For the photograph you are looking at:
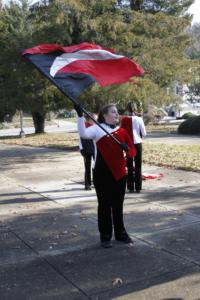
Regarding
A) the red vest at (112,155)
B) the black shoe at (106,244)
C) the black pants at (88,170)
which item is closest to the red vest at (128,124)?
the black pants at (88,170)

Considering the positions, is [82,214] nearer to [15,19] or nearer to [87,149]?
[87,149]

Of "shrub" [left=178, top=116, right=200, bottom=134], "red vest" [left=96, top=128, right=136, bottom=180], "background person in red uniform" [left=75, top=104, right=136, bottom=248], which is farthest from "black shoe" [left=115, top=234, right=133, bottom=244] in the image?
"shrub" [left=178, top=116, right=200, bottom=134]

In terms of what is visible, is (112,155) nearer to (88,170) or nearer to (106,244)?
(106,244)

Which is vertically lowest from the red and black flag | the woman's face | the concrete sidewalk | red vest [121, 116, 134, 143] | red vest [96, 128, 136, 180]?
the concrete sidewalk

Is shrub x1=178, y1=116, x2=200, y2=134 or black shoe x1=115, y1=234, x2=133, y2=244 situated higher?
shrub x1=178, y1=116, x2=200, y2=134

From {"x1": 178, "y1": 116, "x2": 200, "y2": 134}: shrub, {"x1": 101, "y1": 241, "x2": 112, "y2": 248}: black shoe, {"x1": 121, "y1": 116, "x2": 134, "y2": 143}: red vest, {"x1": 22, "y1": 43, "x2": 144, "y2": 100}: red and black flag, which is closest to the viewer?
{"x1": 101, "y1": 241, "x2": 112, "y2": 248}: black shoe

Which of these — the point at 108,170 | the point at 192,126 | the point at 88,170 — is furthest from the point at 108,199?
the point at 192,126

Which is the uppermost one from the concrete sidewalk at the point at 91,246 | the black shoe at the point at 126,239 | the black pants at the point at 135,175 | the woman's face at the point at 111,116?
the woman's face at the point at 111,116

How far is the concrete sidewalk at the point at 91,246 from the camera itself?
4.97 metres

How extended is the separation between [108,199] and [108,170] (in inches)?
14.2

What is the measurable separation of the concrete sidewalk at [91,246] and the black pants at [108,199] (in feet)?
0.76

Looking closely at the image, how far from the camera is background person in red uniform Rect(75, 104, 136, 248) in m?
6.25

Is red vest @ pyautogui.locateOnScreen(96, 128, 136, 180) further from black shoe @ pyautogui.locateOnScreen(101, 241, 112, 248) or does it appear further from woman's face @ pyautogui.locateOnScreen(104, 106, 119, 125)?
black shoe @ pyautogui.locateOnScreen(101, 241, 112, 248)

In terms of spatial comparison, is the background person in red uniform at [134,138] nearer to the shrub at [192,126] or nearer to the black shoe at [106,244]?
the black shoe at [106,244]
